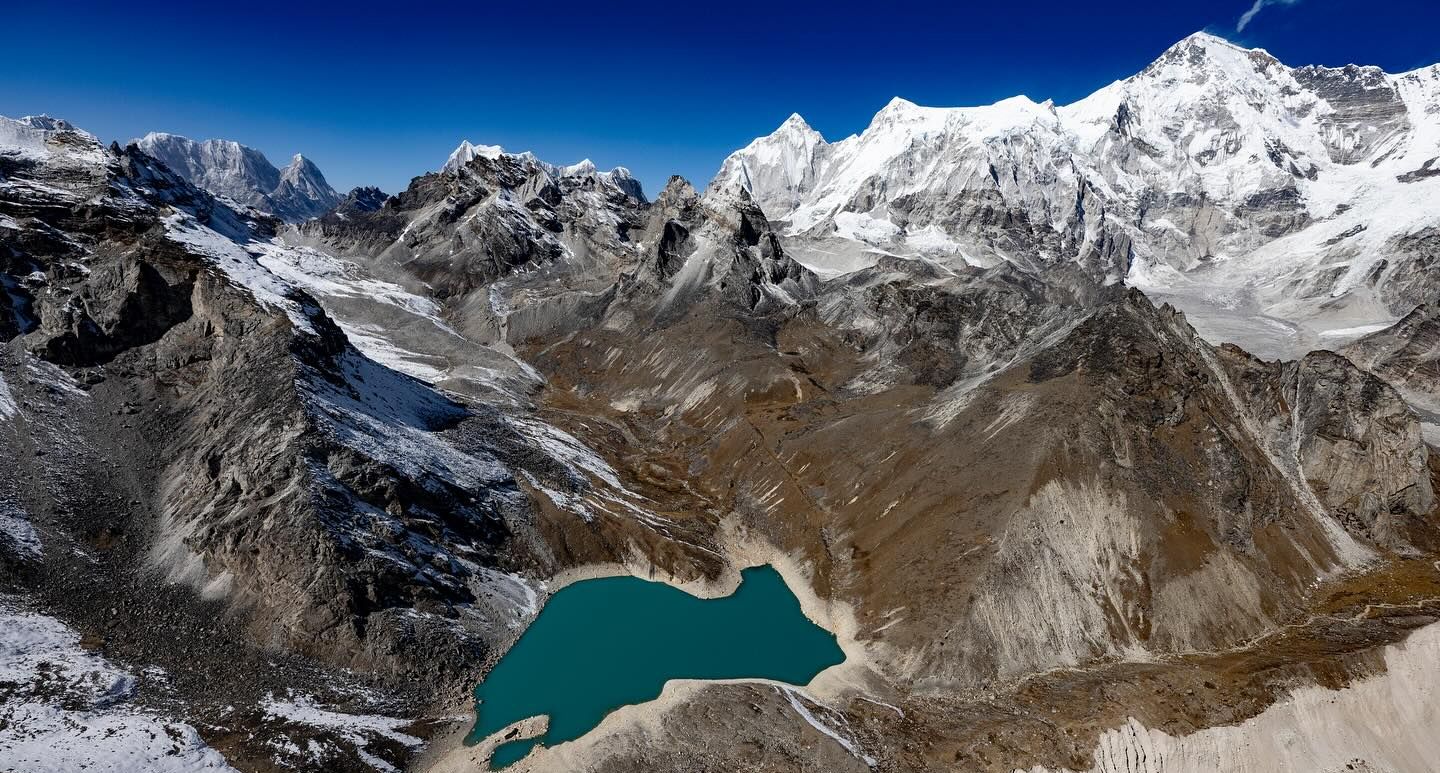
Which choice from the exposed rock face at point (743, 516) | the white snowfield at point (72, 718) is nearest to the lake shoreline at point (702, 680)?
the exposed rock face at point (743, 516)

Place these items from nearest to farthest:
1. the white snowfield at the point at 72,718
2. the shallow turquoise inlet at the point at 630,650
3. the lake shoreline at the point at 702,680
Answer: the white snowfield at the point at 72,718 → the lake shoreline at the point at 702,680 → the shallow turquoise inlet at the point at 630,650

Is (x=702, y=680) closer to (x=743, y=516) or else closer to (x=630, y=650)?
(x=630, y=650)

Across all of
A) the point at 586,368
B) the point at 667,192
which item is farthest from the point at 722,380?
the point at 667,192

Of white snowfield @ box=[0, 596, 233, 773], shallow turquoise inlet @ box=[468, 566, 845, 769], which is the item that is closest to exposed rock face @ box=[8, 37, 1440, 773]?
white snowfield @ box=[0, 596, 233, 773]

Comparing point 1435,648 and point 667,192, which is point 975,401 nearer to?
point 1435,648

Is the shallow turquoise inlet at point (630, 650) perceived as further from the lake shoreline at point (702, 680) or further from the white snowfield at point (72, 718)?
the white snowfield at point (72, 718)

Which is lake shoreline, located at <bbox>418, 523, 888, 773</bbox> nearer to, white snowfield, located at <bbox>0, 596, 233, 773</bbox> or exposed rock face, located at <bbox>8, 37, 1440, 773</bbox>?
exposed rock face, located at <bbox>8, 37, 1440, 773</bbox>
